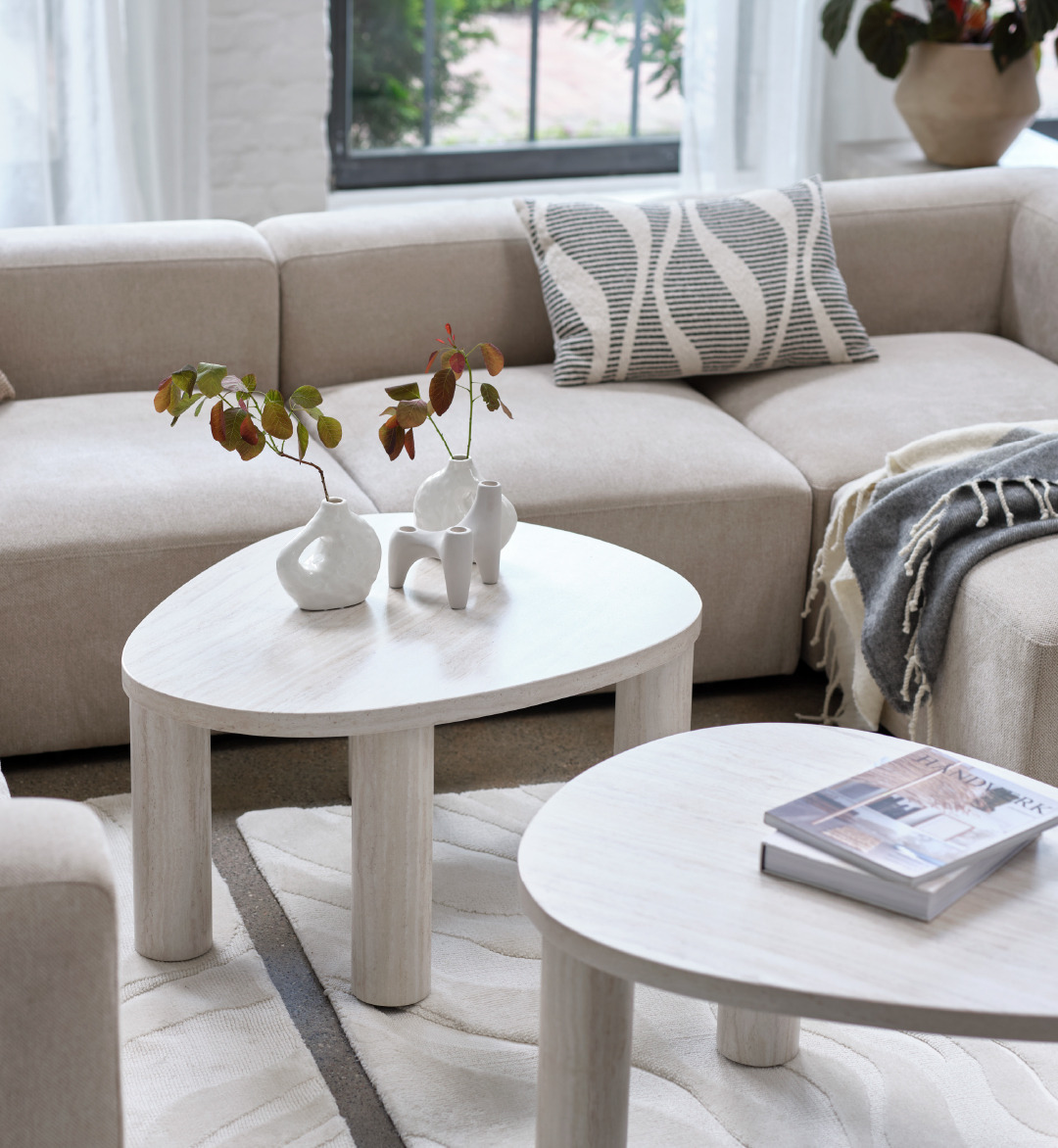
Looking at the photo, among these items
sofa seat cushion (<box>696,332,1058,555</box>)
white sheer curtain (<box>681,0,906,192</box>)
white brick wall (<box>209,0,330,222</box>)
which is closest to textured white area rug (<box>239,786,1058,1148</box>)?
sofa seat cushion (<box>696,332,1058,555</box>)

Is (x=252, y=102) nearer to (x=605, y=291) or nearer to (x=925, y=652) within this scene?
(x=605, y=291)

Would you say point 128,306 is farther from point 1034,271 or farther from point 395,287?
point 1034,271

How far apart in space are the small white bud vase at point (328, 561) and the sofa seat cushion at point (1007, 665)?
0.84 metres

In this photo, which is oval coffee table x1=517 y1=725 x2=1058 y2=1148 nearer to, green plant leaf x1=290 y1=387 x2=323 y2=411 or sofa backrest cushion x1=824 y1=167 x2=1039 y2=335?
green plant leaf x1=290 y1=387 x2=323 y2=411

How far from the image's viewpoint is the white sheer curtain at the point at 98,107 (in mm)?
3439

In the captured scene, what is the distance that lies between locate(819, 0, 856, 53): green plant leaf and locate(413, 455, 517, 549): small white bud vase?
223 centimetres

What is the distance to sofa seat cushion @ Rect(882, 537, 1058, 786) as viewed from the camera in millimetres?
1981

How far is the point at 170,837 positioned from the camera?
1.86m

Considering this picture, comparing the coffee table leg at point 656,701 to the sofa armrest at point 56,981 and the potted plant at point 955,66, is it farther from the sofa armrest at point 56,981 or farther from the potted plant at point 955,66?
the potted plant at point 955,66

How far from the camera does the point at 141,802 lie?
185 cm

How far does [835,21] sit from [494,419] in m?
1.72

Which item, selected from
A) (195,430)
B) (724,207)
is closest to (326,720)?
(195,430)

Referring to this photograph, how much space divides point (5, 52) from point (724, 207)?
168 centimetres

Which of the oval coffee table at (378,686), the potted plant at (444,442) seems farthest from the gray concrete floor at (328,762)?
the potted plant at (444,442)
